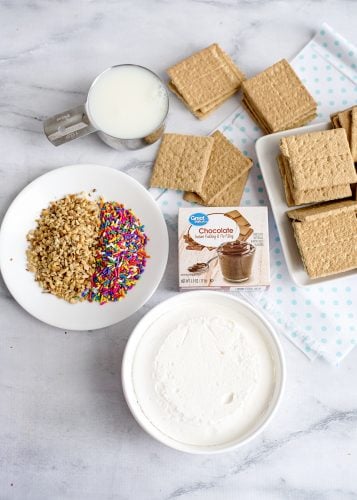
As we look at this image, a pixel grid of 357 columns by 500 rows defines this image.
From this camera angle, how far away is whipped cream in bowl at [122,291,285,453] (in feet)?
3.81

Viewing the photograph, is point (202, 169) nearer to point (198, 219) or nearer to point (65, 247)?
point (198, 219)

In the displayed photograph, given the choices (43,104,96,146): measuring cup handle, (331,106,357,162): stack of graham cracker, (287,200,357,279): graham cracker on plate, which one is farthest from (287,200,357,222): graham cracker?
(43,104,96,146): measuring cup handle

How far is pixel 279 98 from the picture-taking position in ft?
4.43

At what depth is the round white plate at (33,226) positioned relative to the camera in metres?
1.29

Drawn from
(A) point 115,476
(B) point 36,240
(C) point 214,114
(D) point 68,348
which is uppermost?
(C) point 214,114

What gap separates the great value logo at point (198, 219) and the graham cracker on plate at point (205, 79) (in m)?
0.27

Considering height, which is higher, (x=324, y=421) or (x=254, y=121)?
(x=254, y=121)

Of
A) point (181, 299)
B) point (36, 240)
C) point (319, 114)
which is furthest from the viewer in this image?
point (319, 114)

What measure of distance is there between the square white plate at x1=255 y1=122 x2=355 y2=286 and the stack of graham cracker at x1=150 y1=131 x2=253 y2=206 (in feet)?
0.15

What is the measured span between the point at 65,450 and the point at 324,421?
1.96 ft

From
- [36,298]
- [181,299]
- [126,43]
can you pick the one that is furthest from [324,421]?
[126,43]

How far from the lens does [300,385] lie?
51.9 inches

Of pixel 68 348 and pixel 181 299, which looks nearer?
pixel 181 299

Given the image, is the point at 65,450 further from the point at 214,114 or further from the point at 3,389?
the point at 214,114
